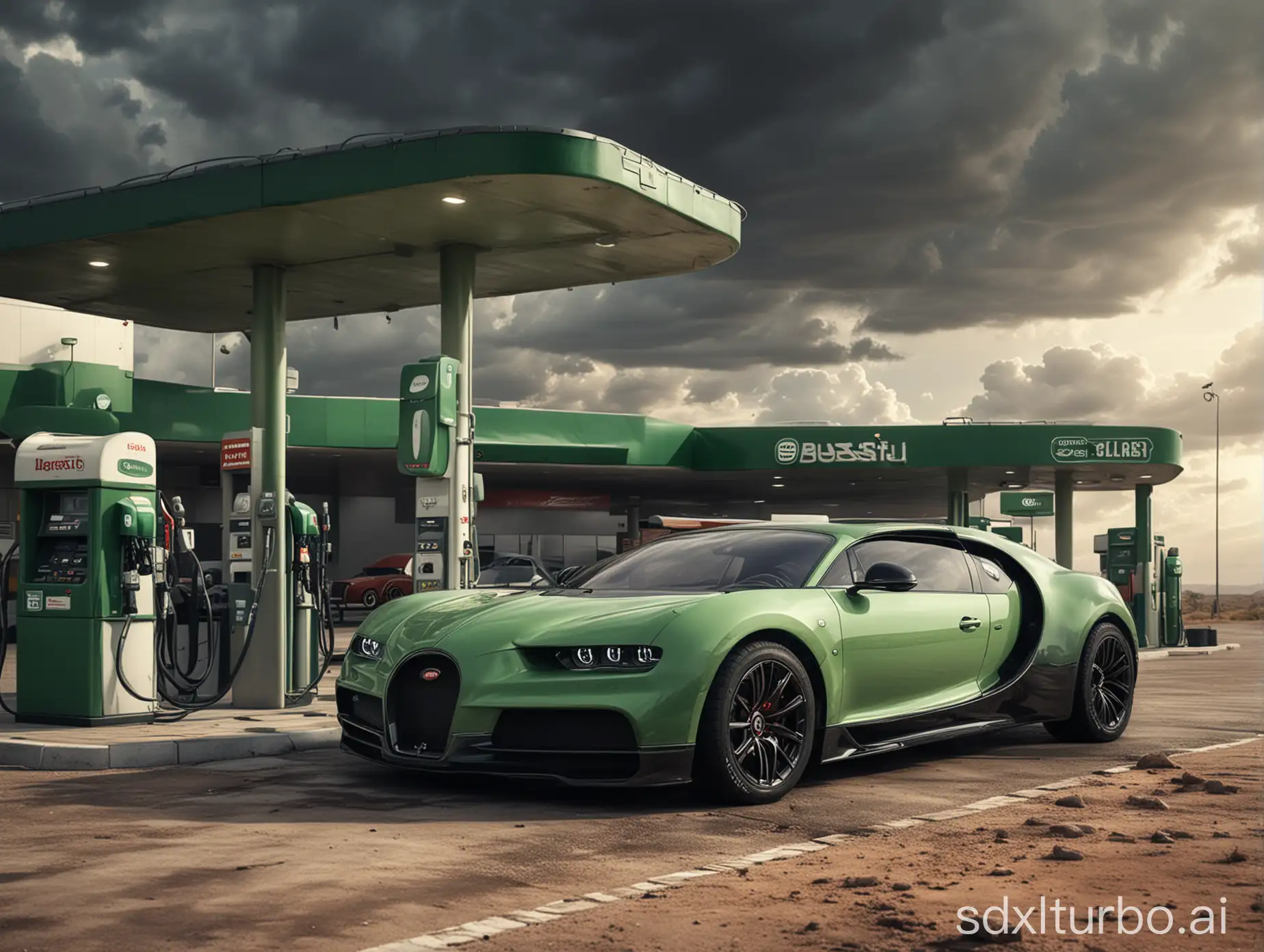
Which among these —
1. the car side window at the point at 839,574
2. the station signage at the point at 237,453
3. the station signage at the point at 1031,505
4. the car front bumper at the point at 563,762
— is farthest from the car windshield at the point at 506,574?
the station signage at the point at 1031,505

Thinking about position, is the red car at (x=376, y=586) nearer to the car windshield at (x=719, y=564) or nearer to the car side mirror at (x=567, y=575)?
the car side mirror at (x=567, y=575)

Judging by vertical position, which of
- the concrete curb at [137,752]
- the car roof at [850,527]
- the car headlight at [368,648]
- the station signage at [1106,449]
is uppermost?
the station signage at [1106,449]

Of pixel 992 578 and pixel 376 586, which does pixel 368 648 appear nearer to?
pixel 992 578

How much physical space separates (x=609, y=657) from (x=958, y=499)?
41.3 meters

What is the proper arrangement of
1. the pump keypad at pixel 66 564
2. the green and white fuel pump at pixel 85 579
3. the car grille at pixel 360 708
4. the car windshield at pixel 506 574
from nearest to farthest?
the car grille at pixel 360 708 → the green and white fuel pump at pixel 85 579 → the pump keypad at pixel 66 564 → the car windshield at pixel 506 574

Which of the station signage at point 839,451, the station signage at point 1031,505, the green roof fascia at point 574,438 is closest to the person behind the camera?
the green roof fascia at point 574,438

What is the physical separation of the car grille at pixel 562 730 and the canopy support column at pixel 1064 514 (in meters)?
36.0

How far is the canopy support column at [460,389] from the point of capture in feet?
51.5

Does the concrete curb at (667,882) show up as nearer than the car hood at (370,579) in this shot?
Yes

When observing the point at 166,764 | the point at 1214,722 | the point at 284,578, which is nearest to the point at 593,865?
the point at 166,764

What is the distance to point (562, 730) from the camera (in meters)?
6.73

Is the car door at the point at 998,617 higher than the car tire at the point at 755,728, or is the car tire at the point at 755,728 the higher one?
the car door at the point at 998,617

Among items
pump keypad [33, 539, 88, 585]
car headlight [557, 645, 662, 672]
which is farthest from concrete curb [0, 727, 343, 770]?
car headlight [557, 645, 662, 672]

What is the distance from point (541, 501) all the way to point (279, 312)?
3038 centimetres
